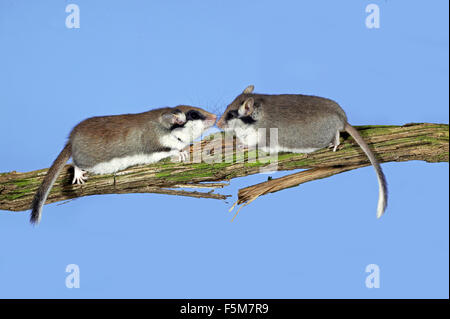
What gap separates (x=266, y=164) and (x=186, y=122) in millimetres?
889

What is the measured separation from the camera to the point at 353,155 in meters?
4.64

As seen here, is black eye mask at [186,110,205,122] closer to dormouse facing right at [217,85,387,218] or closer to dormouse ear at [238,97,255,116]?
dormouse facing right at [217,85,387,218]

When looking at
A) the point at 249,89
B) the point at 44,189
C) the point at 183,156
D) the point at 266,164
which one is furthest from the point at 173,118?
the point at 44,189

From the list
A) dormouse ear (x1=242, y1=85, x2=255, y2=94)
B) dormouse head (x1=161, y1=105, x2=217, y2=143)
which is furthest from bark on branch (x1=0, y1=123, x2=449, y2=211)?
dormouse ear (x1=242, y1=85, x2=255, y2=94)

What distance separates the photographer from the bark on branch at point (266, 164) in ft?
15.1

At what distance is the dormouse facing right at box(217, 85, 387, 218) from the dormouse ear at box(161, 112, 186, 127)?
0.36 m

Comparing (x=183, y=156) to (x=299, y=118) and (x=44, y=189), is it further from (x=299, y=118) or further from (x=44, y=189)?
(x=44, y=189)

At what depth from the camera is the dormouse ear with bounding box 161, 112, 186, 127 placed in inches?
192

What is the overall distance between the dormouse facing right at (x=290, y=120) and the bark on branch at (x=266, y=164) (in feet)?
0.38

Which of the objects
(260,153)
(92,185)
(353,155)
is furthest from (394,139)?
(92,185)

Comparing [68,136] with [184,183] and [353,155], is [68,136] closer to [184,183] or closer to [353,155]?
[184,183]

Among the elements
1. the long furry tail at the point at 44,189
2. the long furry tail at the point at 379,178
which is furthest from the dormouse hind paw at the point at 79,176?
the long furry tail at the point at 379,178

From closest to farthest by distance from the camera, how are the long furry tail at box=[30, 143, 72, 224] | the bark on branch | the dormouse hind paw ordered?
the bark on branch, the long furry tail at box=[30, 143, 72, 224], the dormouse hind paw

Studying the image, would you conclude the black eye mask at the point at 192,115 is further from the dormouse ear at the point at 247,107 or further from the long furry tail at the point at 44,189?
the long furry tail at the point at 44,189
